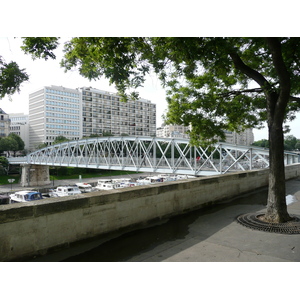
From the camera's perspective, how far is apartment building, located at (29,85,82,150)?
11325cm

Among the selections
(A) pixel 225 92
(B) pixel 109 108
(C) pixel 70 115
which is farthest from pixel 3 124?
(A) pixel 225 92

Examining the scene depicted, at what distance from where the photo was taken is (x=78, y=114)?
125 metres

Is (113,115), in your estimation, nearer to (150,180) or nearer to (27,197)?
(150,180)

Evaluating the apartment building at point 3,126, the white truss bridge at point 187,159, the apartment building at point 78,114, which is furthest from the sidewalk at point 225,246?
the apartment building at point 3,126

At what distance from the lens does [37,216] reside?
527 centimetres

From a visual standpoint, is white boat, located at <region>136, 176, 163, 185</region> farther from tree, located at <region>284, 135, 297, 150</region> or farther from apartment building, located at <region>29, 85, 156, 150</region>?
tree, located at <region>284, 135, 297, 150</region>

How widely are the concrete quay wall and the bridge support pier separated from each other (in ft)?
199

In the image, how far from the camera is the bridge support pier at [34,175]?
6337 centimetres

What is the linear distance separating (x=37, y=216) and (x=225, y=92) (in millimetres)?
7967

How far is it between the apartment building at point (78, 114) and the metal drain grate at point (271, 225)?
109031 mm

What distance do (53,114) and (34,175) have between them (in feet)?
184

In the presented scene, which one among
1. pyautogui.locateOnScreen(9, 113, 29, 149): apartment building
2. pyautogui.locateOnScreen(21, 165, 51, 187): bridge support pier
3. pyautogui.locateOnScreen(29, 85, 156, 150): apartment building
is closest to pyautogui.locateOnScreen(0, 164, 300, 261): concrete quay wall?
pyautogui.locateOnScreen(21, 165, 51, 187): bridge support pier

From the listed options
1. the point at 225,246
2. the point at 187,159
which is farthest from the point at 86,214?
the point at 187,159

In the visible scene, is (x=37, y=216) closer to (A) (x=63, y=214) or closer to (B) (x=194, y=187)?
(A) (x=63, y=214)
